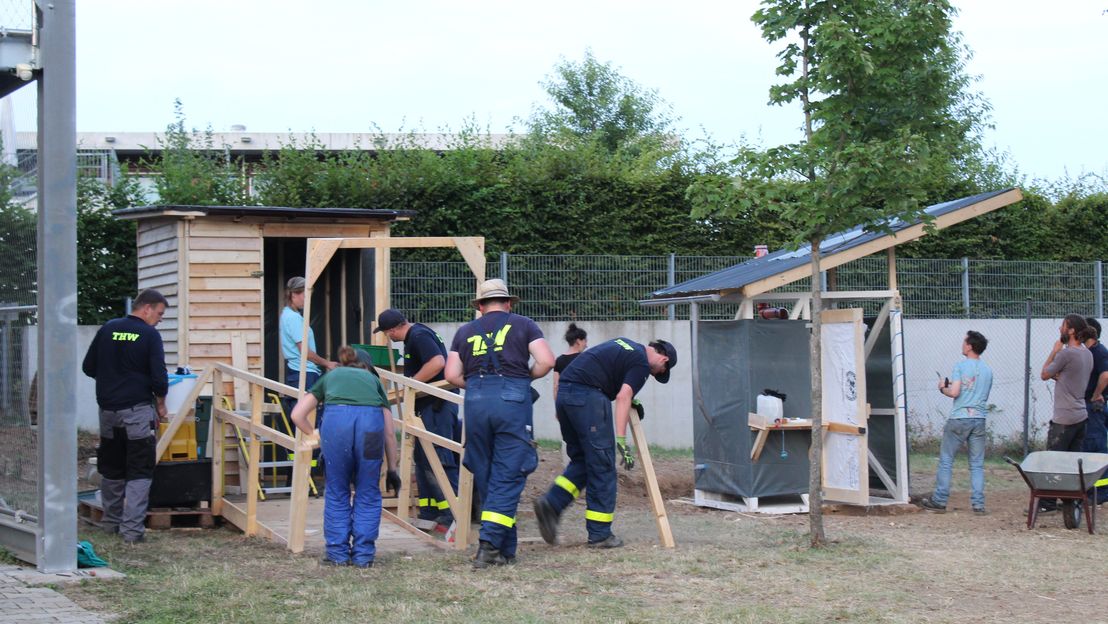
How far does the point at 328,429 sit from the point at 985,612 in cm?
414

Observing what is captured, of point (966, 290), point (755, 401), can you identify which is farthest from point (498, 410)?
point (966, 290)

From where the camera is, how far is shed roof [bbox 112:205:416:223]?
10739mm

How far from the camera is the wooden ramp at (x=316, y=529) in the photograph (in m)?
8.41

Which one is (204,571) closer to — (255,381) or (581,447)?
(255,381)

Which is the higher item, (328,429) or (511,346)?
(511,346)

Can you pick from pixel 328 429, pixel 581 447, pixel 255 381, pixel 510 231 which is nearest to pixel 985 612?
pixel 581 447

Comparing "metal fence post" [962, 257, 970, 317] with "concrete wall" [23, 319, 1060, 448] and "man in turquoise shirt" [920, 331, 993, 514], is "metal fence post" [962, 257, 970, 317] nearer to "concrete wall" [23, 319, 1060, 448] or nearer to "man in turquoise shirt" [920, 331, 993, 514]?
"concrete wall" [23, 319, 1060, 448]

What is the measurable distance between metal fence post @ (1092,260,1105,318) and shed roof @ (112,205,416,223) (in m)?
11.2

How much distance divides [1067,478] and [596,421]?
→ 4194 mm

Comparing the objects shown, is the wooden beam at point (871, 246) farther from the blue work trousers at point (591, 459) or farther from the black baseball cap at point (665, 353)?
the blue work trousers at point (591, 459)

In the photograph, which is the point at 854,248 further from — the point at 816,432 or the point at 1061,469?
the point at 816,432

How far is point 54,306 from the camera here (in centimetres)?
701

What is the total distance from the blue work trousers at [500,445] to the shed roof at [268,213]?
4035 millimetres

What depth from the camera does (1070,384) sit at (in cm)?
1091
